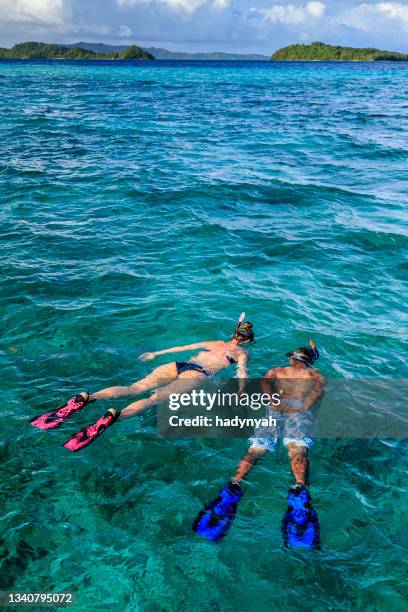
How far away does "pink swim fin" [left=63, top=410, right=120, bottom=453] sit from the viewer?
7.63m

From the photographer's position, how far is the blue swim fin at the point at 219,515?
6.52 m

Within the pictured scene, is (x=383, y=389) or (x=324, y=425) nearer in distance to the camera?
(x=324, y=425)

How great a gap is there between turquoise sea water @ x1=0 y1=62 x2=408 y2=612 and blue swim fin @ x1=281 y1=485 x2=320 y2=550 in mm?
170

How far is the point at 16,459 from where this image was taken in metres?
7.53

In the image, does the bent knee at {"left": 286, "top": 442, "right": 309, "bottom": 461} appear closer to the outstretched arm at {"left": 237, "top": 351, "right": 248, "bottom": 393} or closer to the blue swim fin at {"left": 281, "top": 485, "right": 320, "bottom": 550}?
the blue swim fin at {"left": 281, "top": 485, "right": 320, "bottom": 550}

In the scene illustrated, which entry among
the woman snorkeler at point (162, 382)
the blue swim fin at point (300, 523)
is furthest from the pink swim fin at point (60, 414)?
the blue swim fin at point (300, 523)

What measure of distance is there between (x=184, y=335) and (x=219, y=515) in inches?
212

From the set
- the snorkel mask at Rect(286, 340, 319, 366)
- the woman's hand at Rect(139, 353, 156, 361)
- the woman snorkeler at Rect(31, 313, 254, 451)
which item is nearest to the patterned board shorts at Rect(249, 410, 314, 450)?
the snorkel mask at Rect(286, 340, 319, 366)

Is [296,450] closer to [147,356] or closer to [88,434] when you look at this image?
[88,434]

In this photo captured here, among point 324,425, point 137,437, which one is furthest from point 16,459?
point 324,425

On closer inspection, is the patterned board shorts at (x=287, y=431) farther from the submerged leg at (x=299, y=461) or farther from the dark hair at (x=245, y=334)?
the dark hair at (x=245, y=334)

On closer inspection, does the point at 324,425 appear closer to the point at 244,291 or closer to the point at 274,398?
the point at 274,398

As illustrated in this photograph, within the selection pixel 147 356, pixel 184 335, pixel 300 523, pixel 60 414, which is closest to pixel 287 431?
pixel 300 523

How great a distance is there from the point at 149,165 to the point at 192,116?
19.6 metres
